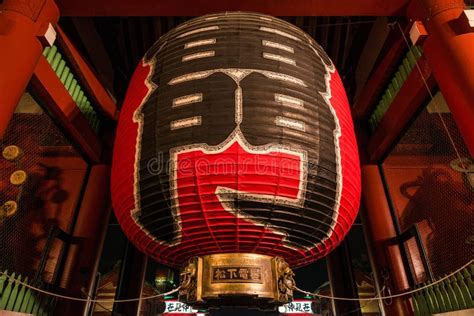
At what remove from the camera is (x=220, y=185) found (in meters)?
1.55

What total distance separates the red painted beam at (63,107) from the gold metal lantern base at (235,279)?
8.02ft

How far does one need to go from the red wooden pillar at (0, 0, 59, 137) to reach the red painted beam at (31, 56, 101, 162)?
0.45 meters

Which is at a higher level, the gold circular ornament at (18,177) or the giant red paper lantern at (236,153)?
the gold circular ornament at (18,177)

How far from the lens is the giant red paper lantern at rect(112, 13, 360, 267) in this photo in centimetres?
158

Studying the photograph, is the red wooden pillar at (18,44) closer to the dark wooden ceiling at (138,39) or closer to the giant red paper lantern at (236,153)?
the giant red paper lantern at (236,153)

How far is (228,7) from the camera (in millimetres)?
3281

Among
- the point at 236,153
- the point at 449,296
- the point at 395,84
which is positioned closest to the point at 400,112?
the point at 395,84

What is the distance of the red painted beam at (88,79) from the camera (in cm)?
364

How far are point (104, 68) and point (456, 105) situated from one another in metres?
4.24

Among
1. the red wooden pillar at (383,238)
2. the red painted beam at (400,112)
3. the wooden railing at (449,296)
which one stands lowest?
the wooden railing at (449,296)

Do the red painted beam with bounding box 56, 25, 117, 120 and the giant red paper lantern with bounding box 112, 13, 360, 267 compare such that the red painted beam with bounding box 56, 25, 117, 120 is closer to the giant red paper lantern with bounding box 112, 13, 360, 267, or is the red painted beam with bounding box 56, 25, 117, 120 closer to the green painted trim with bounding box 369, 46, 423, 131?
the giant red paper lantern with bounding box 112, 13, 360, 267

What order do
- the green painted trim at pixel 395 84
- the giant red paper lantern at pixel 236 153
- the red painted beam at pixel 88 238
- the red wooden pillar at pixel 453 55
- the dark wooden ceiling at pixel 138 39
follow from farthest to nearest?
the dark wooden ceiling at pixel 138 39
the red painted beam at pixel 88 238
the green painted trim at pixel 395 84
the red wooden pillar at pixel 453 55
the giant red paper lantern at pixel 236 153

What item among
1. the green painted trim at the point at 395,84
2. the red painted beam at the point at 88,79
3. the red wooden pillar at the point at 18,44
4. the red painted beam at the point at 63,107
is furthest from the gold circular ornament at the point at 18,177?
the green painted trim at the point at 395,84

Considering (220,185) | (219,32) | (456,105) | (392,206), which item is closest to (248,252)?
(220,185)
